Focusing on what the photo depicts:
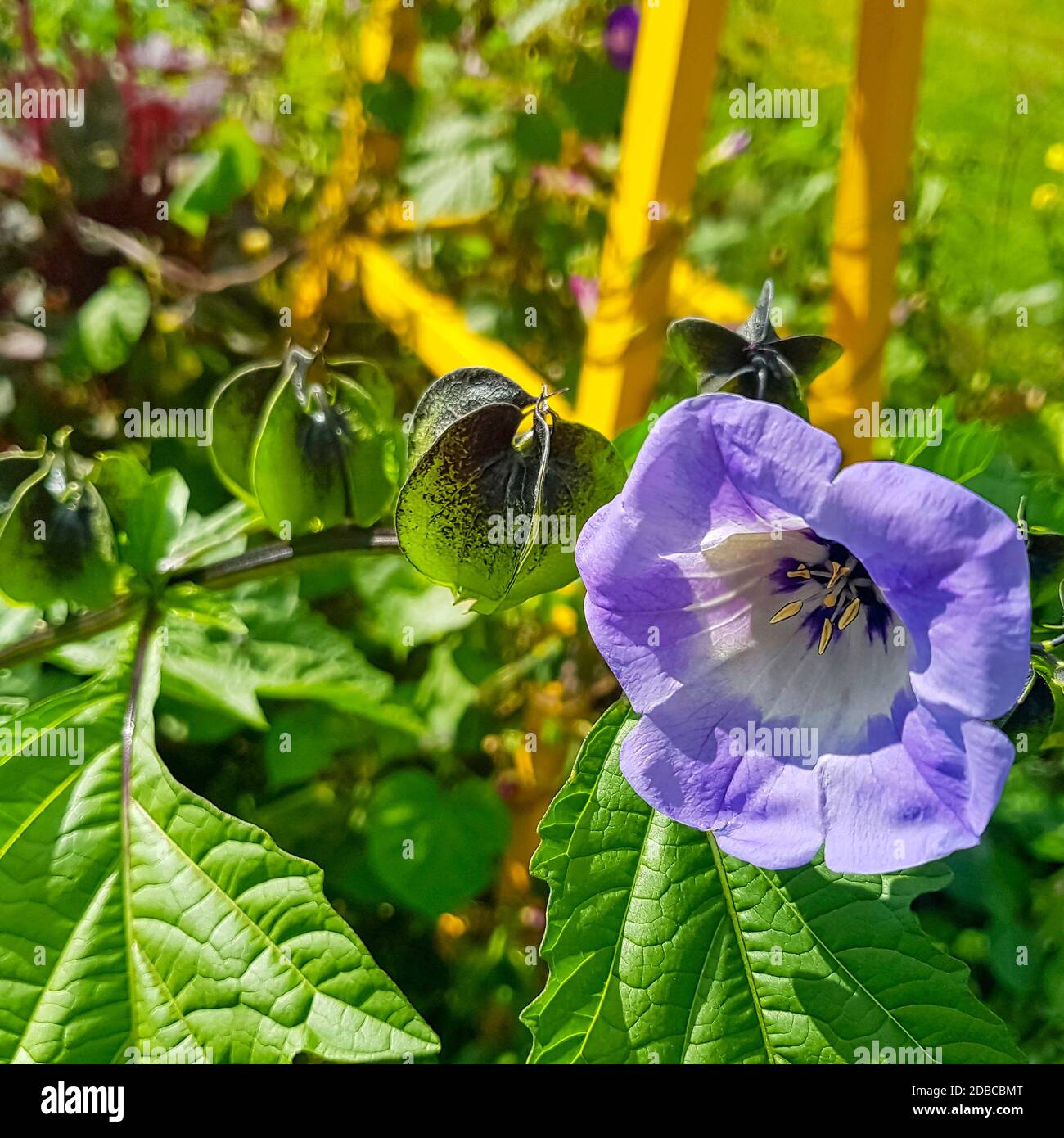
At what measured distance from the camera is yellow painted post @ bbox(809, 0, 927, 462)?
979 mm

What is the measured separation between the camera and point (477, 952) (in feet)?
3.99

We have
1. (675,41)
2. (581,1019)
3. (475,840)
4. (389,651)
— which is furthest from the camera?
(389,651)

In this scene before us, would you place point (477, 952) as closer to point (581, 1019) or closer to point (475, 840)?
point (475, 840)

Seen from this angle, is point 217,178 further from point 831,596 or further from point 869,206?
point 831,596

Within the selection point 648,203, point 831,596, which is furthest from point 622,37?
point 831,596

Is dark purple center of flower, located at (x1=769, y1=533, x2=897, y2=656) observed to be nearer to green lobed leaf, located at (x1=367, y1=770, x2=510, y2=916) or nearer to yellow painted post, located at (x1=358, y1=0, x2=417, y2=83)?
green lobed leaf, located at (x1=367, y1=770, x2=510, y2=916)

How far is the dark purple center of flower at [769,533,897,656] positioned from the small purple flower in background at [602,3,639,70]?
3.59 ft

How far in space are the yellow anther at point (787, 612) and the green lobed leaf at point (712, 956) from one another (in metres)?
0.12

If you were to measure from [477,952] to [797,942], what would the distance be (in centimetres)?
64

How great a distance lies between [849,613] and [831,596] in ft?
0.08

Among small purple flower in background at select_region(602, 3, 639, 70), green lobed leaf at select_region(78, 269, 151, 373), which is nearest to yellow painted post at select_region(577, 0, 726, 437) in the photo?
small purple flower in background at select_region(602, 3, 639, 70)

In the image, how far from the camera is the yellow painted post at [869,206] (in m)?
0.98

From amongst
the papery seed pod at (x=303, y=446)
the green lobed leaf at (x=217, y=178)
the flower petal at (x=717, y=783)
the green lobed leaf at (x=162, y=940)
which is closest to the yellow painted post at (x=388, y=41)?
the green lobed leaf at (x=217, y=178)
